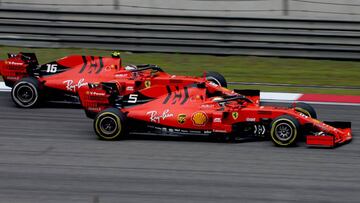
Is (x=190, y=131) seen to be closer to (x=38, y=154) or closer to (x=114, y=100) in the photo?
(x=114, y=100)

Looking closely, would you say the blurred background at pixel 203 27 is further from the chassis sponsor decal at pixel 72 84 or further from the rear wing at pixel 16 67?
the chassis sponsor decal at pixel 72 84

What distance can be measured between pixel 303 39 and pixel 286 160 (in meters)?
7.98

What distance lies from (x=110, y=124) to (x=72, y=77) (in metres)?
3.04

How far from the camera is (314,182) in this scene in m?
11.5

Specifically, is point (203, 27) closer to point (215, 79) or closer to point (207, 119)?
point (215, 79)

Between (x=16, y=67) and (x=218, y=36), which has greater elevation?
(x=218, y=36)

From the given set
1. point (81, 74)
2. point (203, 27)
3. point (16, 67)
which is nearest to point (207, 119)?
point (81, 74)

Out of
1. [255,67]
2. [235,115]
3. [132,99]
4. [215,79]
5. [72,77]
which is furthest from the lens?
[255,67]

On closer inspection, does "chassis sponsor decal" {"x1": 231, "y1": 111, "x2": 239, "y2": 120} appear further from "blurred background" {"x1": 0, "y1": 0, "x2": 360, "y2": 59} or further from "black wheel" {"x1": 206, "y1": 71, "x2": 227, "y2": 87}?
"blurred background" {"x1": 0, "y1": 0, "x2": 360, "y2": 59}

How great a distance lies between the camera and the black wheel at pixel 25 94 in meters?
16.4

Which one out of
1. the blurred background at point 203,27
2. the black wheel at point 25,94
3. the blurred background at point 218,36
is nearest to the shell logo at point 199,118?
the black wheel at point 25,94

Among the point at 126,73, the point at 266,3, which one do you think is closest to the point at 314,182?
the point at 126,73

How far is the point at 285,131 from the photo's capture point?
13.2 metres

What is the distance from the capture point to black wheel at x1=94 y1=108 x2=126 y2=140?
44.9ft
